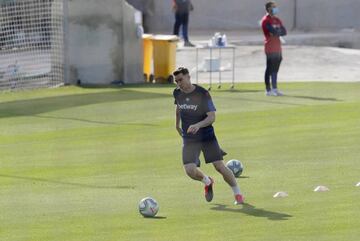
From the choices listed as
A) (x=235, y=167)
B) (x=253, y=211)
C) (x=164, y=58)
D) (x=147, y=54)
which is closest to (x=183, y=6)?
(x=147, y=54)

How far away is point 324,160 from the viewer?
60.8 feet

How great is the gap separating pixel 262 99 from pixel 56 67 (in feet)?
21.8

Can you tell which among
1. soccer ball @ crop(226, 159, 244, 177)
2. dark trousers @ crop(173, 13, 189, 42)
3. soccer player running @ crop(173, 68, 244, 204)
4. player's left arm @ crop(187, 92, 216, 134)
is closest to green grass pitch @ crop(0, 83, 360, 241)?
soccer ball @ crop(226, 159, 244, 177)

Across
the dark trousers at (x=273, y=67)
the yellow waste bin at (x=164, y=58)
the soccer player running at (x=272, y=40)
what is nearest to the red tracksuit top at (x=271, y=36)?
the soccer player running at (x=272, y=40)

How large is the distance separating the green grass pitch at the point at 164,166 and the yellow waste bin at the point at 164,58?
160 cm

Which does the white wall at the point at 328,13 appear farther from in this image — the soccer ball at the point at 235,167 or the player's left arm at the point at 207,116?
the player's left arm at the point at 207,116

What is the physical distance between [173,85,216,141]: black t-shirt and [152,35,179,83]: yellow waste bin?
18.8 metres

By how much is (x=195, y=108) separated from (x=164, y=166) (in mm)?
4705

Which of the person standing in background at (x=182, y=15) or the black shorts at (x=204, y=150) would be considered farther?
the person standing in background at (x=182, y=15)

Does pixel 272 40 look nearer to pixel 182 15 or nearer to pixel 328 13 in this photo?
pixel 182 15

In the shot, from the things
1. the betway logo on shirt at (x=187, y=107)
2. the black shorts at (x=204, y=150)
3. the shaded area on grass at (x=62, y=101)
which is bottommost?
the shaded area on grass at (x=62, y=101)

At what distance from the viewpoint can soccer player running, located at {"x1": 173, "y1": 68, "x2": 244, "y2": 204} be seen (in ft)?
46.4

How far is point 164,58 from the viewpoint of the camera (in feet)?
109

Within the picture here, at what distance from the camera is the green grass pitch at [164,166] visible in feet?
43.3
